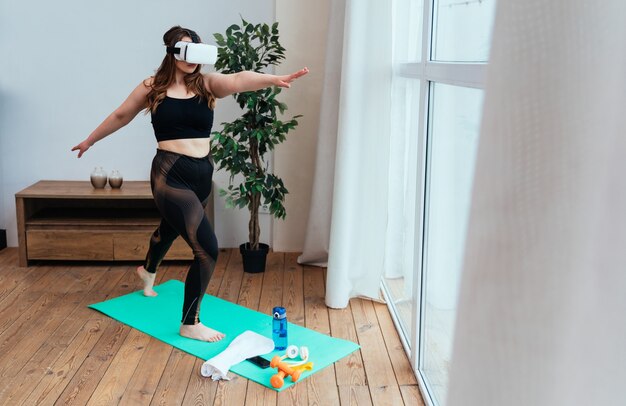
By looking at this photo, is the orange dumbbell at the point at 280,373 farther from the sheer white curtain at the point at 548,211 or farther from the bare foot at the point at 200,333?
the sheer white curtain at the point at 548,211

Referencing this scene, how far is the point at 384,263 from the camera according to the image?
371 centimetres

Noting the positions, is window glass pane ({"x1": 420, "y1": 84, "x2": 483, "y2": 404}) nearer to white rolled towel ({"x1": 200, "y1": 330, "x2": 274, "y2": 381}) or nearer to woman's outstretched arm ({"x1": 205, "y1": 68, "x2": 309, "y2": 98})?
white rolled towel ({"x1": 200, "y1": 330, "x2": 274, "y2": 381})

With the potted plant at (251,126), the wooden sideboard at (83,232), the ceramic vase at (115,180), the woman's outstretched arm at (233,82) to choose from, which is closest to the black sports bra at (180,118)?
the woman's outstretched arm at (233,82)

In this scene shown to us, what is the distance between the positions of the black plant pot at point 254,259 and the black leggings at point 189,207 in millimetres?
1006

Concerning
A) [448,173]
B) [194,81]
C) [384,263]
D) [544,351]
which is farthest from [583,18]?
[384,263]

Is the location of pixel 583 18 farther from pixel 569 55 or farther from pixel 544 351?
pixel 544 351

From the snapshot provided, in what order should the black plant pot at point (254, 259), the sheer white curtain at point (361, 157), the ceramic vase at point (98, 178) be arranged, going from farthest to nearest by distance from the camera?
the ceramic vase at point (98, 178) → the black plant pot at point (254, 259) → the sheer white curtain at point (361, 157)

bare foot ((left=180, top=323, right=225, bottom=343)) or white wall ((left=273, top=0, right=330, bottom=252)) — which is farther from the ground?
white wall ((left=273, top=0, right=330, bottom=252))

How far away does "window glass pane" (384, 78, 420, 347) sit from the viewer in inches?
122

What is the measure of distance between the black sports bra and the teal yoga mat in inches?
36.3

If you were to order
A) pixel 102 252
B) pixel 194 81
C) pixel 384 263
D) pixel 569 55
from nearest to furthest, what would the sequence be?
pixel 569 55, pixel 194 81, pixel 384 263, pixel 102 252

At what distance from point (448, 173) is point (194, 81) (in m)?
1.32

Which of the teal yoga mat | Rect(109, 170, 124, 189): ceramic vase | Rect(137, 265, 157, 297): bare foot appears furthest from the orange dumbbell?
Rect(109, 170, 124, 189): ceramic vase

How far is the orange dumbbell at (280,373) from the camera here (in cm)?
264
